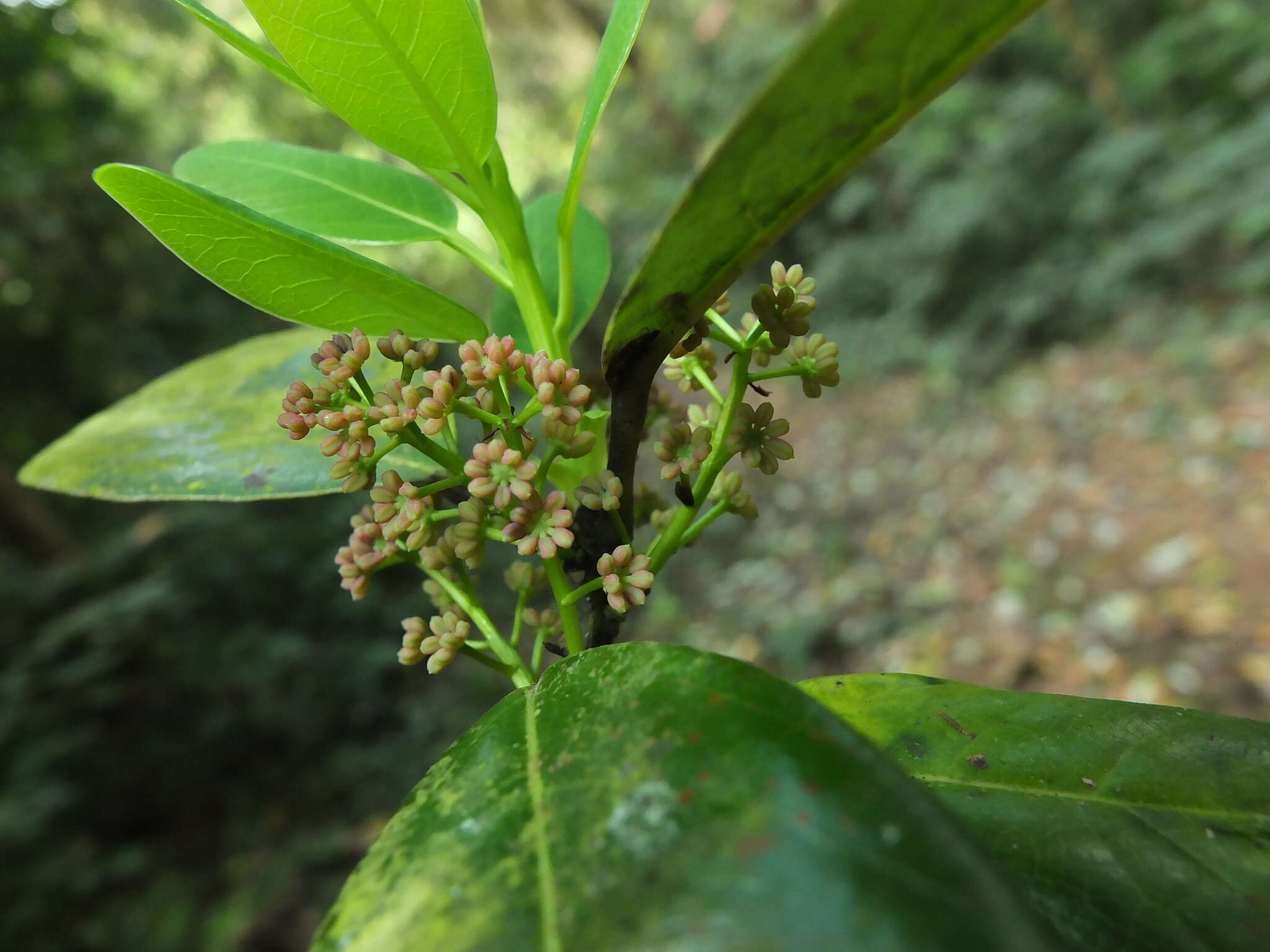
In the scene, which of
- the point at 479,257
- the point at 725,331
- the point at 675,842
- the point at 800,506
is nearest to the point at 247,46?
the point at 479,257

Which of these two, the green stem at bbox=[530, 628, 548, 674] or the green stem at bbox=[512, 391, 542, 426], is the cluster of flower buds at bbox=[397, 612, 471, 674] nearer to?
the green stem at bbox=[530, 628, 548, 674]

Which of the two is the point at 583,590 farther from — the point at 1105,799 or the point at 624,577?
the point at 1105,799

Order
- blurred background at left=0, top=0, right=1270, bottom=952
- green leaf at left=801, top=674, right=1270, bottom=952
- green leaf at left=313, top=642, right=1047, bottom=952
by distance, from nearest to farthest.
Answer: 1. green leaf at left=313, top=642, right=1047, bottom=952
2. green leaf at left=801, top=674, right=1270, bottom=952
3. blurred background at left=0, top=0, right=1270, bottom=952

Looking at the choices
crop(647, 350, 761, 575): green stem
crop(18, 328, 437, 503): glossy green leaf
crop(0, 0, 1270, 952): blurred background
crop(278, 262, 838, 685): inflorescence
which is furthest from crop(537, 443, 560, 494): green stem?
crop(0, 0, 1270, 952): blurred background

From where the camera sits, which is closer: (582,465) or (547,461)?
(547,461)

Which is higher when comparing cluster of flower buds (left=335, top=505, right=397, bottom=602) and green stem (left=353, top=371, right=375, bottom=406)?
green stem (left=353, top=371, right=375, bottom=406)

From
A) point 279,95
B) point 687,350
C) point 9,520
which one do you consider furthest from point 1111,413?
point 279,95
